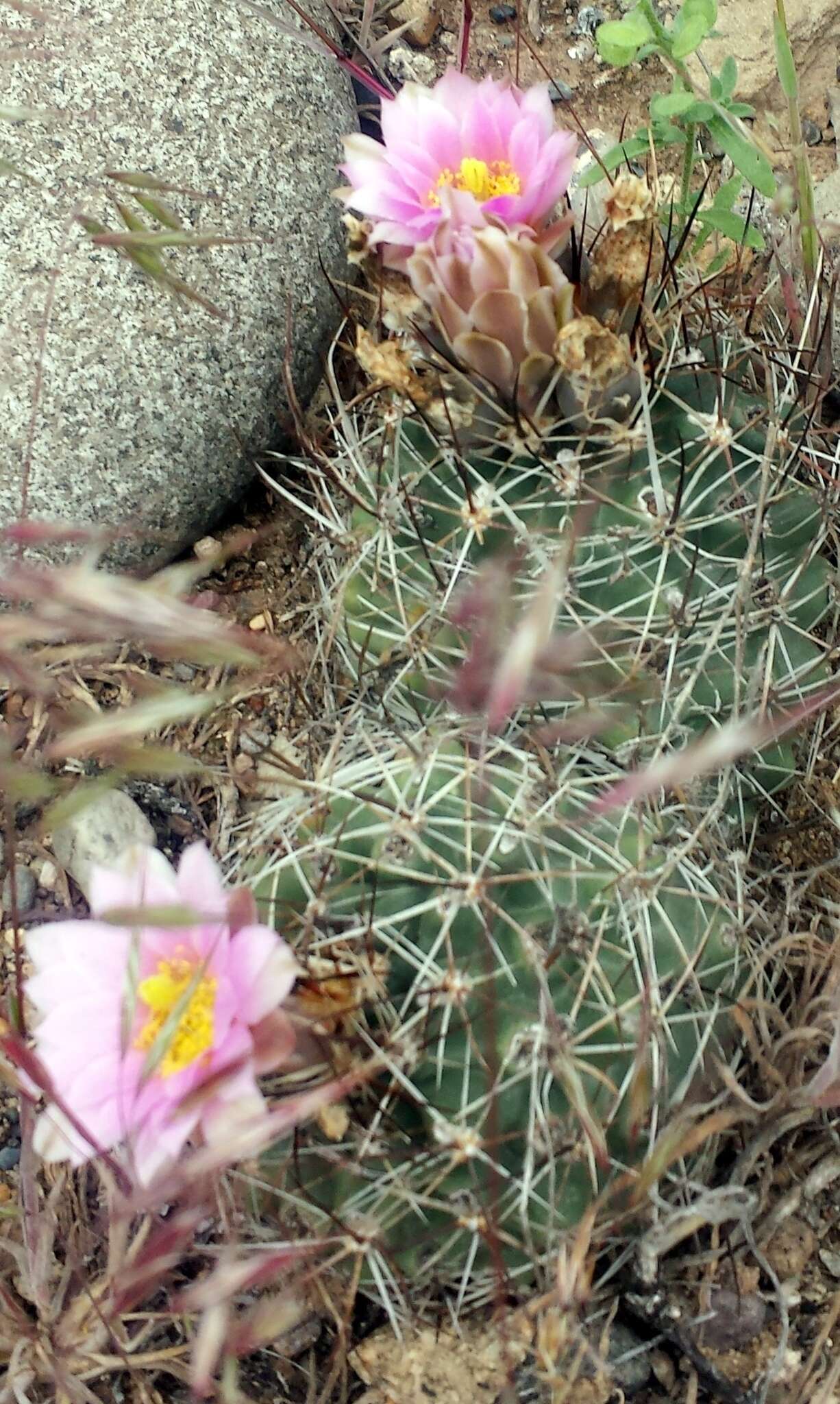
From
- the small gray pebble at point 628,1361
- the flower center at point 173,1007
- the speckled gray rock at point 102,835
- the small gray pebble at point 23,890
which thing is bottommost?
the small gray pebble at point 628,1361

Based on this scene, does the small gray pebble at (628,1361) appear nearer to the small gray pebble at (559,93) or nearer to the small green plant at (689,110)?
the small green plant at (689,110)

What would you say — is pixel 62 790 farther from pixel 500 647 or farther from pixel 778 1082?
pixel 778 1082

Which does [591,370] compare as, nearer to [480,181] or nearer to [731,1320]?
[480,181]

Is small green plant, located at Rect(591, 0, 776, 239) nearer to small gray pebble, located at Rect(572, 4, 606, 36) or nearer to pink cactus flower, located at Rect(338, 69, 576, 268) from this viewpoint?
pink cactus flower, located at Rect(338, 69, 576, 268)

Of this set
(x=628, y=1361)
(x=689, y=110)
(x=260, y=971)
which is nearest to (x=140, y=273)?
(x=689, y=110)

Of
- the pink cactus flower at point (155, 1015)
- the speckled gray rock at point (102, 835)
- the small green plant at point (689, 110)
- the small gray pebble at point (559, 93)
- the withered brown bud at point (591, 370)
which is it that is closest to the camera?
the pink cactus flower at point (155, 1015)

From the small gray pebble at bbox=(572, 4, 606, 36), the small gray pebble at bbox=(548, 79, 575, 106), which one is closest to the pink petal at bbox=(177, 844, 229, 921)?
the small gray pebble at bbox=(548, 79, 575, 106)

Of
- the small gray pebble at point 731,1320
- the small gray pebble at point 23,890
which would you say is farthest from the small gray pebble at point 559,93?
the small gray pebble at point 731,1320
